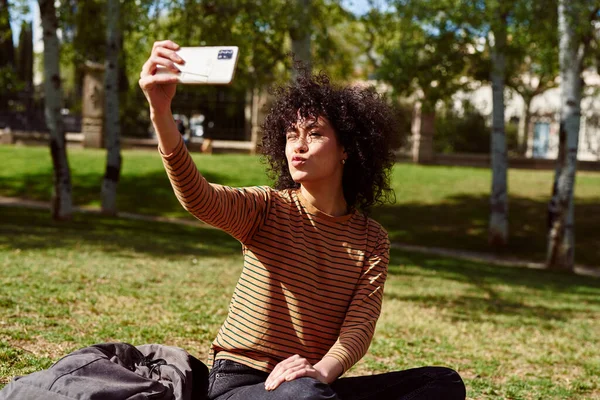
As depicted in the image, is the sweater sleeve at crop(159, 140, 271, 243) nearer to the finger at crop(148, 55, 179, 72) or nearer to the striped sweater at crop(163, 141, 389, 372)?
the striped sweater at crop(163, 141, 389, 372)

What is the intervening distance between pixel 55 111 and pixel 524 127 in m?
24.9

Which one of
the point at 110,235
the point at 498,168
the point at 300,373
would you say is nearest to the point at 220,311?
the point at 300,373

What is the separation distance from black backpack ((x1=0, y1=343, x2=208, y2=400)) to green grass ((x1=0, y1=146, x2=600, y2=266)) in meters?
14.7

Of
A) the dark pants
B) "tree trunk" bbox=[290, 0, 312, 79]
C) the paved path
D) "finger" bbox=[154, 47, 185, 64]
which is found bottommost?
the paved path

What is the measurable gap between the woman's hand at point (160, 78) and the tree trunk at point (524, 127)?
94.0 ft

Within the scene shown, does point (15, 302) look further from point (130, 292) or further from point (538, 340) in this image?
point (538, 340)

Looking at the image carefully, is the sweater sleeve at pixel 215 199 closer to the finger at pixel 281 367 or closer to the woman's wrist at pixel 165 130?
the woman's wrist at pixel 165 130

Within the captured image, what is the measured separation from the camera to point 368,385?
3.15 meters

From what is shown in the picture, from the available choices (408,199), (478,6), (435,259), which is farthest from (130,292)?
(408,199)

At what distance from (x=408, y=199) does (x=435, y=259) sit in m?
7.28

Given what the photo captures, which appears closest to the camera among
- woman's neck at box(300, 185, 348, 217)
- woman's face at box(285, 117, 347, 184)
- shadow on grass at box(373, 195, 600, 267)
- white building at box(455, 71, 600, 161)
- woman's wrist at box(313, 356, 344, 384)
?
woman's wrist at box(313, 356, 344, 384)

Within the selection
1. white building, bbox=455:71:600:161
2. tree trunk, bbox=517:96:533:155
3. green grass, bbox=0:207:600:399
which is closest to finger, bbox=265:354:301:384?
green grass, bbox=0:207:600:399

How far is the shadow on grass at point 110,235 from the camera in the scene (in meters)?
10.9

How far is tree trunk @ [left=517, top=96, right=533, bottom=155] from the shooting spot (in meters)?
30.8
